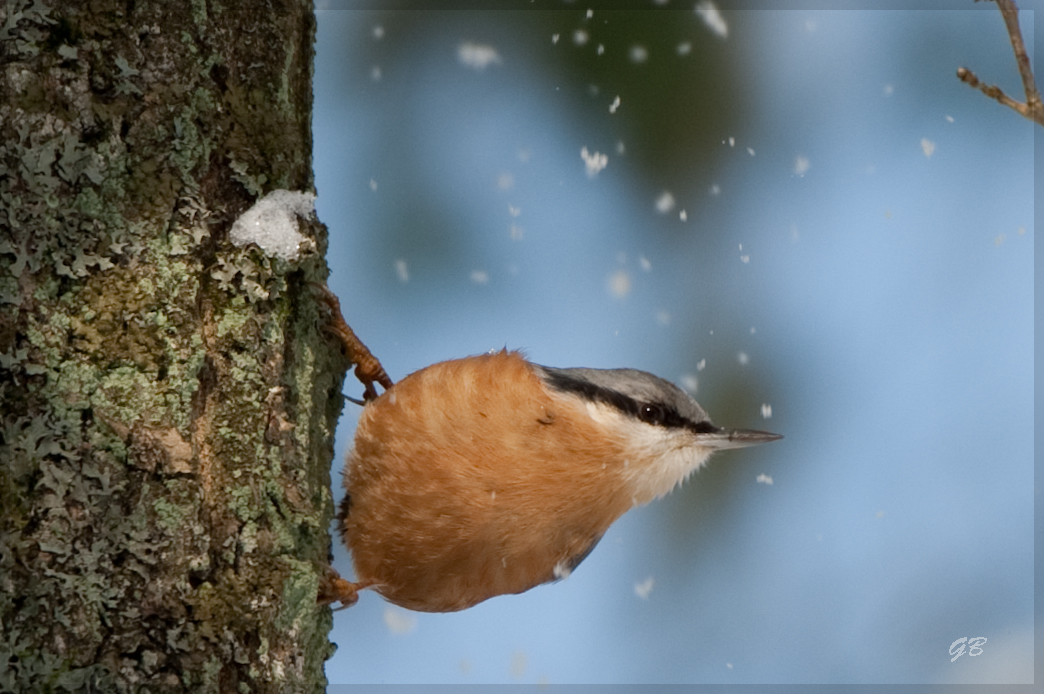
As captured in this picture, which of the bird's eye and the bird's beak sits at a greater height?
the bird's eye

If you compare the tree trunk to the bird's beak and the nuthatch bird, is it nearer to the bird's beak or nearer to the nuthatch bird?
the nuthatch bird

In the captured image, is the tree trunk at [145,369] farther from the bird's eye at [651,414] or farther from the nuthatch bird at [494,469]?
the bird's eye at [651,414]

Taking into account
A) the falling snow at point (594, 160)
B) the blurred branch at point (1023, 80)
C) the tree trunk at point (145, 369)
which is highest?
the falling snow at point (594, 160)

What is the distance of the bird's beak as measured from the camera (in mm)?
2439

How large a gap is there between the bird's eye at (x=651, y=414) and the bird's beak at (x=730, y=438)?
4.3 inches

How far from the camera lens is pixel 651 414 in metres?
2.42

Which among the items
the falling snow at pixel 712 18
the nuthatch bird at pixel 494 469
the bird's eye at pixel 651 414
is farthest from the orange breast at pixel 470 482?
the falling snow at pixel 712 18

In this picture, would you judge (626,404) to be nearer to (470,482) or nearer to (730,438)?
(730,438)

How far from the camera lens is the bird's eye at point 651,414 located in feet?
7.89

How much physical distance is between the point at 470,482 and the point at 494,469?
64 mm

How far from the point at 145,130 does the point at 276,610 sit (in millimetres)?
817

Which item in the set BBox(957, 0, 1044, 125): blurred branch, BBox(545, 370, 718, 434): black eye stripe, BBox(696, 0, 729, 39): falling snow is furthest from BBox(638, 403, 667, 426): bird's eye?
BBox(696, 0, 729, 39): falling snow

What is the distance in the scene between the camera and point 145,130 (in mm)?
1516

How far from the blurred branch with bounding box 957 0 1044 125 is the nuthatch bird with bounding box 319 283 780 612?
109 cm
